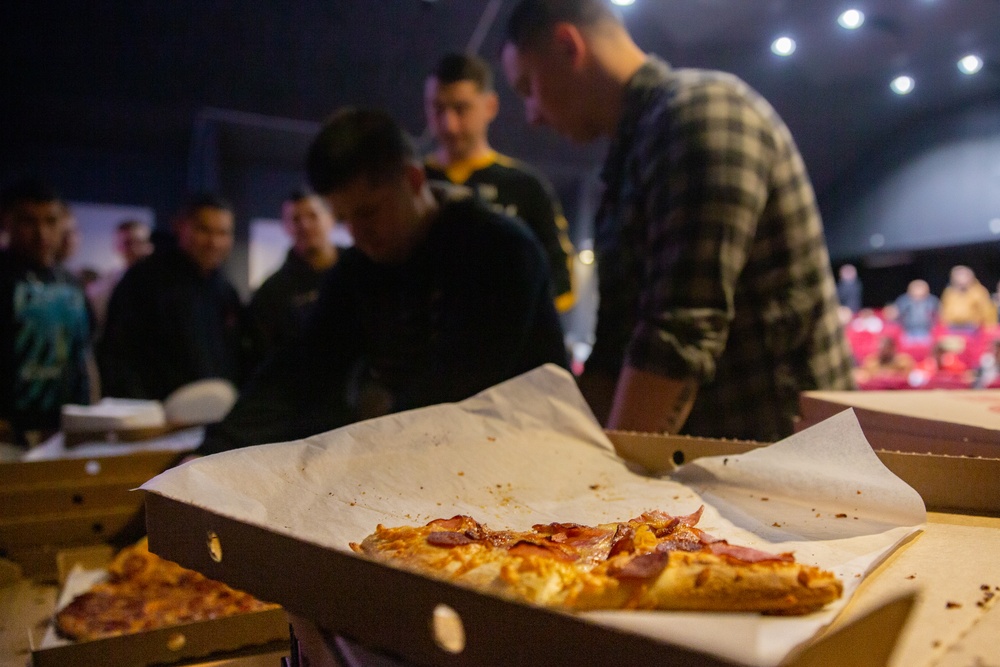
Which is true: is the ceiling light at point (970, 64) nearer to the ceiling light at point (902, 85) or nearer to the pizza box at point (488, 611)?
the ceiling light at point (902, 85)

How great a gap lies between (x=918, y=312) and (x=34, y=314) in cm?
822

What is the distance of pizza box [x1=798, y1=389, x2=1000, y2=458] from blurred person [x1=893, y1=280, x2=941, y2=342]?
7.13m

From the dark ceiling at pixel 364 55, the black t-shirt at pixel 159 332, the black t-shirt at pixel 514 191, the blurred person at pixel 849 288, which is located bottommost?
the black t-shirt at pixel 159 332

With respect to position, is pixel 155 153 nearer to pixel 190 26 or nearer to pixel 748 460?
pixel 190 26

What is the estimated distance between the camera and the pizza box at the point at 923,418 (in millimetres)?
825

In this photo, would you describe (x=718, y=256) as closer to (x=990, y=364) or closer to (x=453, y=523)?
(x=453, y=523)

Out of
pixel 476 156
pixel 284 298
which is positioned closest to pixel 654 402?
pixel 476 156

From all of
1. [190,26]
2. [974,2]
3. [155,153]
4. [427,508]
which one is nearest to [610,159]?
[427,508]

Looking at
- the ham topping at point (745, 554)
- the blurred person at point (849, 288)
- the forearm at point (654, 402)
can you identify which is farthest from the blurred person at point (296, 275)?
the blurred person at point (849, 288)

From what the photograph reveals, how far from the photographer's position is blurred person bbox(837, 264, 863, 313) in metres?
8.48

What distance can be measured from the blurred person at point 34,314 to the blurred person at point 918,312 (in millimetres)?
7686

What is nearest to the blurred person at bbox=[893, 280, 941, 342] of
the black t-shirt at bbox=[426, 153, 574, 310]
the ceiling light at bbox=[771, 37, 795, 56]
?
the ceiling light at bbox=[771, 37, 795, 56]

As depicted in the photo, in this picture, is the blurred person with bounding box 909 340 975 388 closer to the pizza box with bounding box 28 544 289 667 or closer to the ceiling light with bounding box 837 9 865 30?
the ceiling light with bounding box 837 9 865 30

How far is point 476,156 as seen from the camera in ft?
9.20
